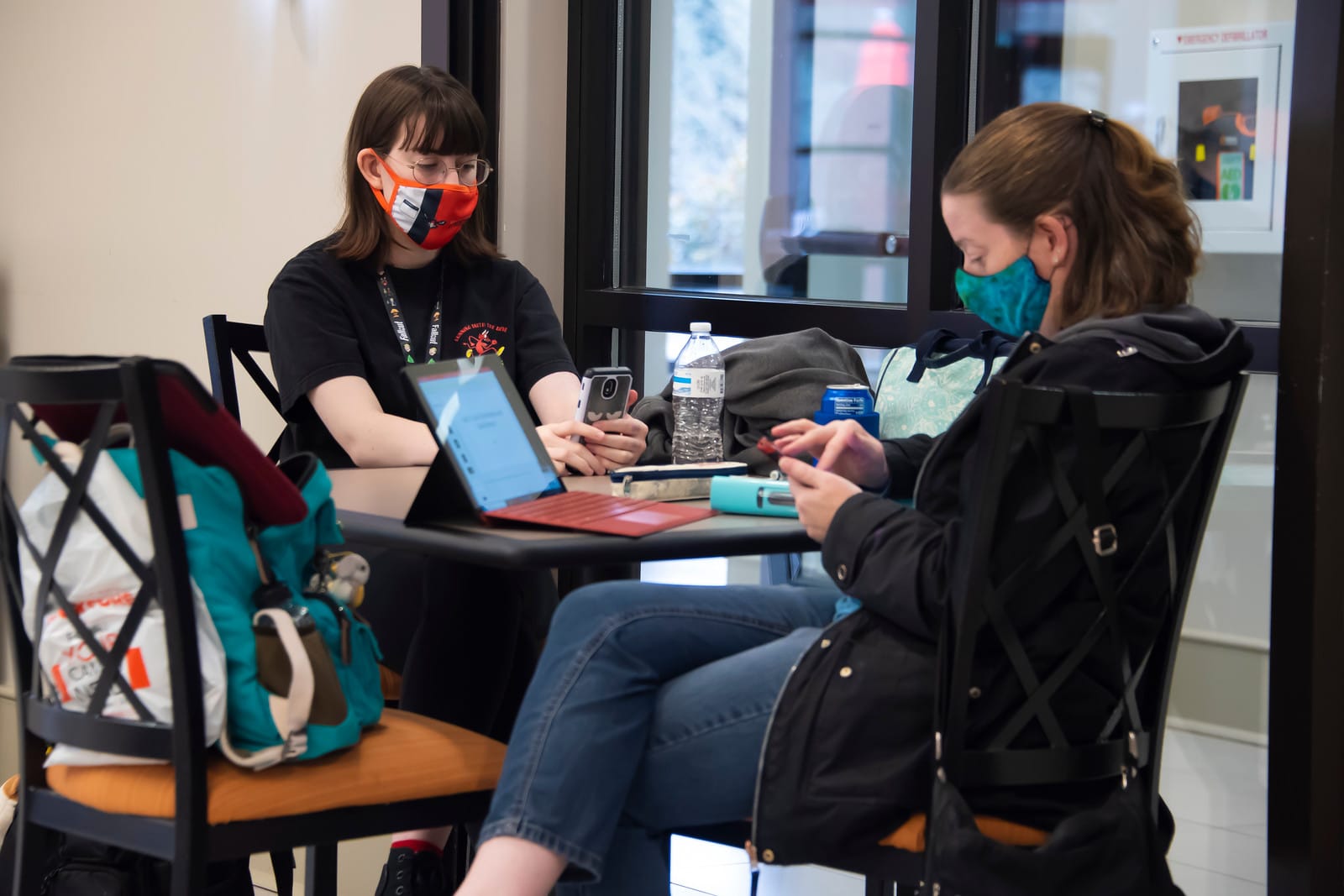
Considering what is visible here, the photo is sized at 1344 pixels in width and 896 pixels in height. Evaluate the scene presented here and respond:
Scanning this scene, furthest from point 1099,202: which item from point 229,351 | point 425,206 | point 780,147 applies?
point 229,351

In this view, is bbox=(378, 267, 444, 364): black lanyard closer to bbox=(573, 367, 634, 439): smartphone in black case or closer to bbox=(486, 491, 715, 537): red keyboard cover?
bbox=(573, 367, 634, 439): smartphone in black case

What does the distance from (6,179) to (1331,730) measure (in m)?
3.51

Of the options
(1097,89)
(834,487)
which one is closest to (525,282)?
(1097,89)

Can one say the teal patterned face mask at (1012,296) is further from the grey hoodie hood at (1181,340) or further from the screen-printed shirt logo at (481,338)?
the screen-printed shirt logo at (481,338)

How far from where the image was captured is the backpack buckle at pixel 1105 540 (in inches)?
53.0

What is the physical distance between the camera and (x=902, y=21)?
2.62 meters

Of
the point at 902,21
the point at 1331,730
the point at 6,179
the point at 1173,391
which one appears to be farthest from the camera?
the point at 6,179

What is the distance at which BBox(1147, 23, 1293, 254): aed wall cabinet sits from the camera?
7.08ft

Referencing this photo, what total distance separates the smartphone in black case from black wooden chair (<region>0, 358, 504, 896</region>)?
1.97 ft

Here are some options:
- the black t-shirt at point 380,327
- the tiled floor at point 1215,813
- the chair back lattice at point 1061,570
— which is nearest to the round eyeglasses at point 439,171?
the black t-shirt at point 380,327

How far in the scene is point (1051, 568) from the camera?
1358 mm

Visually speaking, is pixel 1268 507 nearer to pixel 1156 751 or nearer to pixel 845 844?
pixel 1156 751

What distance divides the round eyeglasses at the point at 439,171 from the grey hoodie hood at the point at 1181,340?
4.48ft

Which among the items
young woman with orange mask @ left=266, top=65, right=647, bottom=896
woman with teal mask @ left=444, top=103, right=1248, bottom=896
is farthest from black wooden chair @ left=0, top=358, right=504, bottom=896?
young woman with orange mask @ left=266, top=65, right=647, bottom=896
